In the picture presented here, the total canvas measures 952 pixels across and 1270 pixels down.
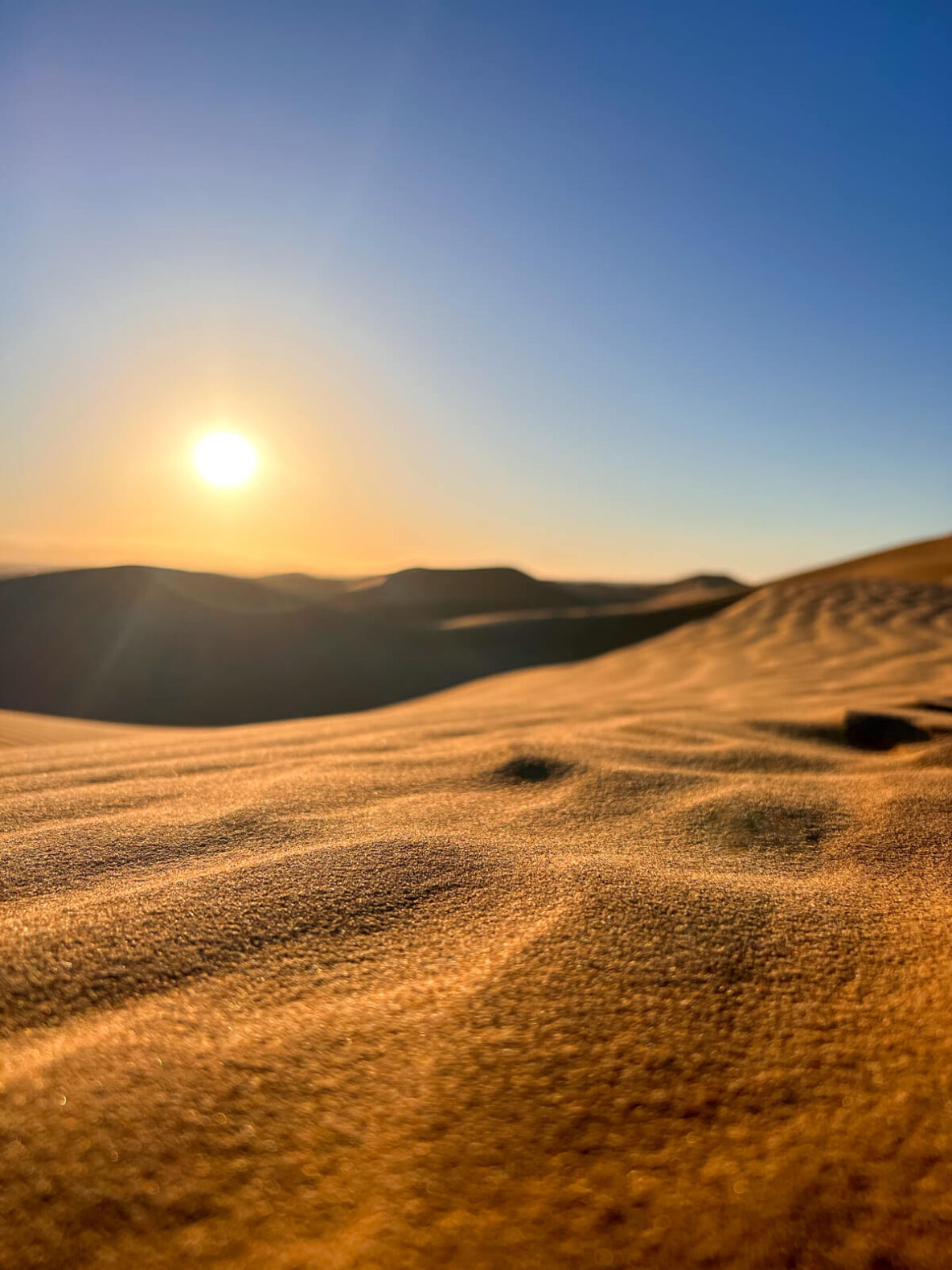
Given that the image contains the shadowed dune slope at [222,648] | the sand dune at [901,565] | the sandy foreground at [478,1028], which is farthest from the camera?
the sand dune at [901,565]

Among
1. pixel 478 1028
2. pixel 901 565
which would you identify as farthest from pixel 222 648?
pixel 901 565

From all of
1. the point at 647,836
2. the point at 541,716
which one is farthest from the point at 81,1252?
the point at 541,716

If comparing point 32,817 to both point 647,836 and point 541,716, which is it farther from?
point 541,716

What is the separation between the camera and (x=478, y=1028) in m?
1.01

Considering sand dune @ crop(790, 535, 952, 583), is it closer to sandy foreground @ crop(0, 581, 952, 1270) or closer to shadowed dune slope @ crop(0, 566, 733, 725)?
shadowed dune slope @ crop(0, 566, 733, 725)

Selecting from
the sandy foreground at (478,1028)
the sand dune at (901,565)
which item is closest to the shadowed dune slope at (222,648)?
the sand dune at (901,565)

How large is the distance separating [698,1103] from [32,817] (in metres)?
1.76

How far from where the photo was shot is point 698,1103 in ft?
2.93

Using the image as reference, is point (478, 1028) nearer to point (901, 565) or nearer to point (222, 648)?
point (222, 648)

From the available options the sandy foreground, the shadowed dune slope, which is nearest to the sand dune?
the shadowed dune slope

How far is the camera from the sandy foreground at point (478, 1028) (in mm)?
735

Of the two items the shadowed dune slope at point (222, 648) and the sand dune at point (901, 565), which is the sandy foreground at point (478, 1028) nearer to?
the shadowed dune slope at point (222, 648)

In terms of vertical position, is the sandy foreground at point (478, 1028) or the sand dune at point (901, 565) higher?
the sand dune at point (901, 565)

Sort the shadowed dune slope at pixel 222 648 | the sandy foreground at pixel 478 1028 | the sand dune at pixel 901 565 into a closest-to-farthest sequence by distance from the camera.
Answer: the sandy foreground at pixel 478 1028 < the shadowed dune slope at pixel 222 648 < the sand dune at pixel 901 565
